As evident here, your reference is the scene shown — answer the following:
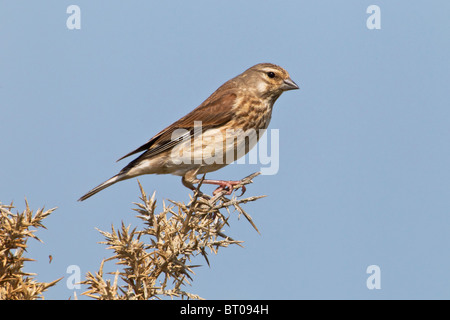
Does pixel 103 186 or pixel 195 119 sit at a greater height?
pixel 195 119

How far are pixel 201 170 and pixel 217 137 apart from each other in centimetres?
31

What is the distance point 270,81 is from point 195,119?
87 centimetres

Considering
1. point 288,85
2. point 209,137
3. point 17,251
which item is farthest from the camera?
point 288,85

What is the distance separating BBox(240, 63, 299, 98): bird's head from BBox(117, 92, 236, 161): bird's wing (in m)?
0.27

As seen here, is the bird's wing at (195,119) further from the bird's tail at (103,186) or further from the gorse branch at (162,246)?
the gorse branch at (162,246)

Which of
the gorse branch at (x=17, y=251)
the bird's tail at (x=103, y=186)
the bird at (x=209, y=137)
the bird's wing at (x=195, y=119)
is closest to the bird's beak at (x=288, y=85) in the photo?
the bird at (x=209, y=137)

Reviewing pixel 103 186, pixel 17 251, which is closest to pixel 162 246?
pixel 17 251

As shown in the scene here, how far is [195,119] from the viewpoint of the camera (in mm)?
5344

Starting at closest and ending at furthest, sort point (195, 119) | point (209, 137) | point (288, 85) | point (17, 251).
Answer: point (17, 251) < point (209, 137) < point (195, 119) < point (288, 85)

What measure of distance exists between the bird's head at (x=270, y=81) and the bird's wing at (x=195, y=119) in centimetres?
27

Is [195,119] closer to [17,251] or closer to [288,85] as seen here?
[288,85]

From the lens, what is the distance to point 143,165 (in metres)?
5.08

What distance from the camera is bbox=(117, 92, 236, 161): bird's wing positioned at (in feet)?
16.9
